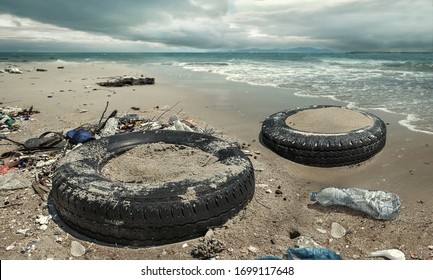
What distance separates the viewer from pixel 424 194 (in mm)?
3568

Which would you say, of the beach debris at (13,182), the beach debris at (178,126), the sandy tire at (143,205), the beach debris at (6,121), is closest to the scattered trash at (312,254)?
the sandy tire at (143,205)

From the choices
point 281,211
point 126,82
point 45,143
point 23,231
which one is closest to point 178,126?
point 45,143

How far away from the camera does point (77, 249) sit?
2684mm

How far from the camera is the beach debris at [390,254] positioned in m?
2.57

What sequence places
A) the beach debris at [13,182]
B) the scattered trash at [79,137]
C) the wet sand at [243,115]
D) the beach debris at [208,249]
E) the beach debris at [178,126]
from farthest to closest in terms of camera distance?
the beach debris at [178,126], the scattered trash at [79,137], the wet sand at [243,115], the beach debris at [13,182], the beach debris at [208,249]

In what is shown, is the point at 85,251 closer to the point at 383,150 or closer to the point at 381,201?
the point at 381,201

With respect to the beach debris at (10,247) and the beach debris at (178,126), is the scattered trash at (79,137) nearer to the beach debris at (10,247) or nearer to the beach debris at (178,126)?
the beach debris at (178,126)

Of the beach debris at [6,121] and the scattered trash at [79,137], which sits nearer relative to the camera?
the scattered trash at [79,137]

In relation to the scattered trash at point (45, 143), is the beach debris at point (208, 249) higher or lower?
lower

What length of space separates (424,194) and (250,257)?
2.24m

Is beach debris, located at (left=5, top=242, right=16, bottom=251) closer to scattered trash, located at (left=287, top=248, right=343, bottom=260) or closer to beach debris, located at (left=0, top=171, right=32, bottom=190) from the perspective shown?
beach debris, located at (left=0, top=171, right=32, bottom=190)

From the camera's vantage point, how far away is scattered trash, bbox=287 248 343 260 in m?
2.44

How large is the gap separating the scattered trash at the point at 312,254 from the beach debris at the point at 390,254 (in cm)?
36

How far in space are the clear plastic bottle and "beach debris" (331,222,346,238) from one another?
1.08 feet
